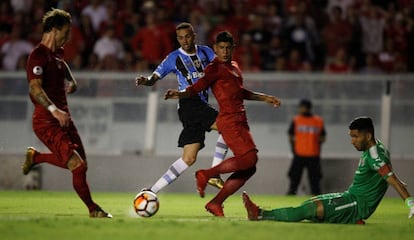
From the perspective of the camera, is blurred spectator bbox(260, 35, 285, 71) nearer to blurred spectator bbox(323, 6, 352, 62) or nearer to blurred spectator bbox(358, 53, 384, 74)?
blurred spectator bbox(323, 6, 352, 62)

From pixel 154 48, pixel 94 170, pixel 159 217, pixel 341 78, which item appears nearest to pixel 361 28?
pixel 341 78

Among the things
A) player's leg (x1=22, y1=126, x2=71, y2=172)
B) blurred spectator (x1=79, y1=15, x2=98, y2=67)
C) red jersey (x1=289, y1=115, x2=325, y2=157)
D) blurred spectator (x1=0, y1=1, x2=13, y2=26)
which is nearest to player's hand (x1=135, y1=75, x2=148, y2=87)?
player's leg (x1=22, y1=126, x2=71, y2=172)

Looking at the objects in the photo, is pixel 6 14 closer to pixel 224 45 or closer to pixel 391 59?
pixel 391 59

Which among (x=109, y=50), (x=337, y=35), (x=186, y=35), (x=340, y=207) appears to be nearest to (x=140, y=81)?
(x=186, y=35)

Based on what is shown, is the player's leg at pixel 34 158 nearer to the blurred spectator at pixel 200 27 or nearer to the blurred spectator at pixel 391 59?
the blurred spectator at pixel 200 27

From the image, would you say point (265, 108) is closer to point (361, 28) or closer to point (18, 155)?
point (361, 28)

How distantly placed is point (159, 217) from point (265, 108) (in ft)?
27.2

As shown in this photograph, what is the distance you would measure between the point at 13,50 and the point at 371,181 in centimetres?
1209

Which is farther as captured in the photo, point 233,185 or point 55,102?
point 233,185

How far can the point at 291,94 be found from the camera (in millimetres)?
20578

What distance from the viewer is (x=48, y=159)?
12.2m

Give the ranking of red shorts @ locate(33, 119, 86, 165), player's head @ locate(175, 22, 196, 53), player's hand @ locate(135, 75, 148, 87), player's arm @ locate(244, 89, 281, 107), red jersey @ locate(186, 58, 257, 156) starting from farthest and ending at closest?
1. player's head @ locate(175, 22, 196, 53)
2. player's hand @ locate(135, 75, 148, 87)
3. player's arm @ locate(244, 89, 281, 107)
4. red jersey @ locate(186, 58, 257, 156)
5. red shorts @ locate(33, 119, 86, 165)

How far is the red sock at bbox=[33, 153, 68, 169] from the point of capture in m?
12.0

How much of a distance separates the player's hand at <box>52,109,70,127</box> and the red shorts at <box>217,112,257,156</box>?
187 centimetres
